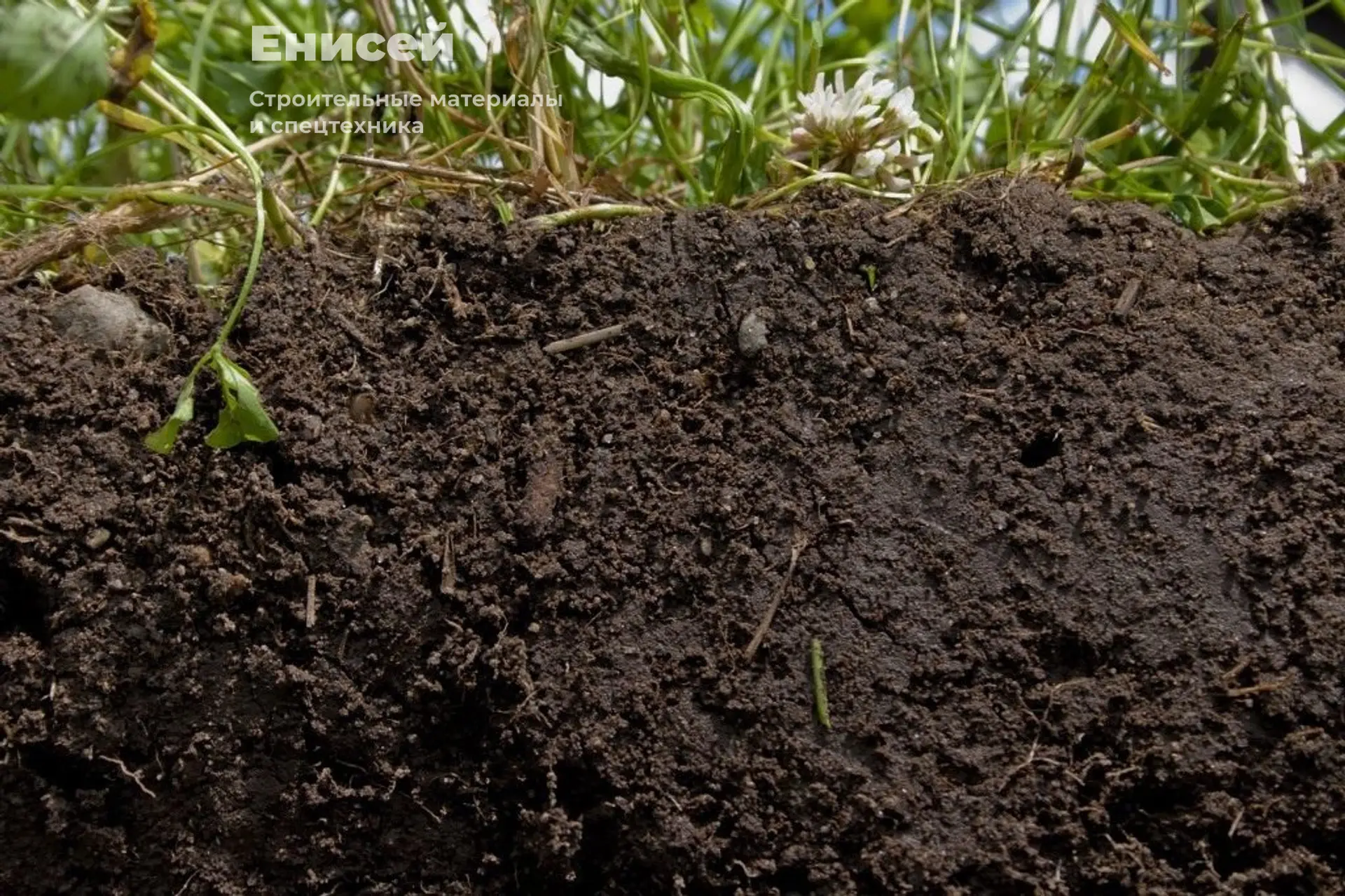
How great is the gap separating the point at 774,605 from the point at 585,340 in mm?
264

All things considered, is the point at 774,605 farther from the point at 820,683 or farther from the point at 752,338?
the point at 752,338

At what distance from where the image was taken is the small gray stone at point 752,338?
2.90 feet

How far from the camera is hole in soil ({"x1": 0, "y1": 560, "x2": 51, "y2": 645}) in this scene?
85 centimetres

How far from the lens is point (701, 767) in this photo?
0.81 metres

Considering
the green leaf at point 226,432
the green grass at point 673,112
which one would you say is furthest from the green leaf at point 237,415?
the green grass at point 673,112

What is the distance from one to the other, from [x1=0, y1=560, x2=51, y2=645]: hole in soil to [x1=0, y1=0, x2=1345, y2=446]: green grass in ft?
0.65

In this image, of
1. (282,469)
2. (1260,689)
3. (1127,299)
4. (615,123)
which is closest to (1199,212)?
(1127,299)

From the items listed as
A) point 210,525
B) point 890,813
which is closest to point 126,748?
point 210,525

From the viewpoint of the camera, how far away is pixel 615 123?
1.41 metres

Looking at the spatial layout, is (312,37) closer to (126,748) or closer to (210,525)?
(210,525)

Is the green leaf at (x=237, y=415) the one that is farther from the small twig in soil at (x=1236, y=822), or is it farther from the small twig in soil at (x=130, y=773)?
the small twig in soil at (x=1236, y=822)

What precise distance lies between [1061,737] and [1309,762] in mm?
173

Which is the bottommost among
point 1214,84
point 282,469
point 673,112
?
point 282,469

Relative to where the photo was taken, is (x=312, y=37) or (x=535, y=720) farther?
(x=312, y=37)
